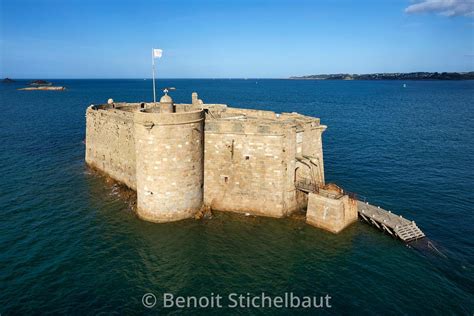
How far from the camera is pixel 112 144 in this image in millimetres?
35062

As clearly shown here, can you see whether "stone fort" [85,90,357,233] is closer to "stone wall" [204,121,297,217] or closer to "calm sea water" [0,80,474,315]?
"stone wall" [204,121,297,217]

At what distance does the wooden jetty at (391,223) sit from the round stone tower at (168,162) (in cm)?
1393

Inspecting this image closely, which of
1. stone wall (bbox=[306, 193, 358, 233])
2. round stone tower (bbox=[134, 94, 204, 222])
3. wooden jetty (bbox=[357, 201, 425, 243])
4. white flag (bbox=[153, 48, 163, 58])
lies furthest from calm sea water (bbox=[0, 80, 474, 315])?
white flag (bbox=[153, 48, 163, 58])

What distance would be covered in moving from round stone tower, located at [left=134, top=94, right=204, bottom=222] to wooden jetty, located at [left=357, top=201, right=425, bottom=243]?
13933 millimetres

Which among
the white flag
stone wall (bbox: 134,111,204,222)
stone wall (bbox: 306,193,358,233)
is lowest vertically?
stone wall (bbox: 306,193,358,233)

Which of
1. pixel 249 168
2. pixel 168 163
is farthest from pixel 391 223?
pixel 168 163

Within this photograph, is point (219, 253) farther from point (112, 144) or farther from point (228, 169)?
point (112, 144)

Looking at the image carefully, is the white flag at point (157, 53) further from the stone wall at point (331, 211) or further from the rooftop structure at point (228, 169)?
the stone wall at point (331, 211)

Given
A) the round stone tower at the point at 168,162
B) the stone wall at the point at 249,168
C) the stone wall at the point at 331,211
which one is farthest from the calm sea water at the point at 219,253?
the stone wall at the point at 249,168

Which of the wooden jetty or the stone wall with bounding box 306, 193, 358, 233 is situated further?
the stone wall with bounding box 306, 193, 358, 233

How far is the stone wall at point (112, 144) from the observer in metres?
32.1

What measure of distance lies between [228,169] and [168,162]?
17.2ft

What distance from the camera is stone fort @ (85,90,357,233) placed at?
25078mm

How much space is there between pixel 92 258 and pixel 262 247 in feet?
37.0
